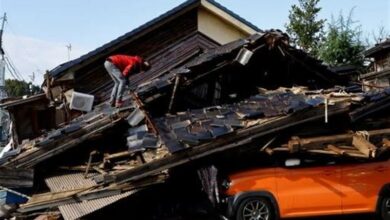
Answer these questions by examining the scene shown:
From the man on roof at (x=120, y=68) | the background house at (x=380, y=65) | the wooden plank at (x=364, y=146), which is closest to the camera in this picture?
the wooden plank at (x=364, y=146)

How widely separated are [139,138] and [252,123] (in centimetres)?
231

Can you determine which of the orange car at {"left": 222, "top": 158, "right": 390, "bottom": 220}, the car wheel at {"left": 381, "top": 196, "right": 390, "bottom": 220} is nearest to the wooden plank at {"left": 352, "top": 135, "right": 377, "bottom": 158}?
the orange car at {"left": 222, "top": 158, "right": 390, "bottom": 220}

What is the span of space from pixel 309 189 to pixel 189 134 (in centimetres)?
273

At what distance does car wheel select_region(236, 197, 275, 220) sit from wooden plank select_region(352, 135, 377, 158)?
6.66 feet

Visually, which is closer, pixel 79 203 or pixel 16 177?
pixel 79 203

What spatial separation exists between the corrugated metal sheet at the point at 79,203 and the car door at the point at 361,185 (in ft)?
14.0

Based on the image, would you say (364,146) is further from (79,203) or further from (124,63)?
(124,63)

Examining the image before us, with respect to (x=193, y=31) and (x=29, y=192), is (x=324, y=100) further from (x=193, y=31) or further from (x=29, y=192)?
(x=193, y=31)

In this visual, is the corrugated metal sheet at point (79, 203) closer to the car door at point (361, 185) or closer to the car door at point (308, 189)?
the car door at point (308, 189)

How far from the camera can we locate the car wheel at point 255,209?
8.73 m

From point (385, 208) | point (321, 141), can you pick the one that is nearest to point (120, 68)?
point (321, 141)

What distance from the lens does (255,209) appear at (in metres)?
8.84

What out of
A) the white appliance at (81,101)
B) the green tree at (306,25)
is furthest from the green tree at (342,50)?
the white appliance at (81,101)

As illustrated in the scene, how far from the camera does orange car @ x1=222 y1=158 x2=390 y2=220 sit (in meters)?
8.84
